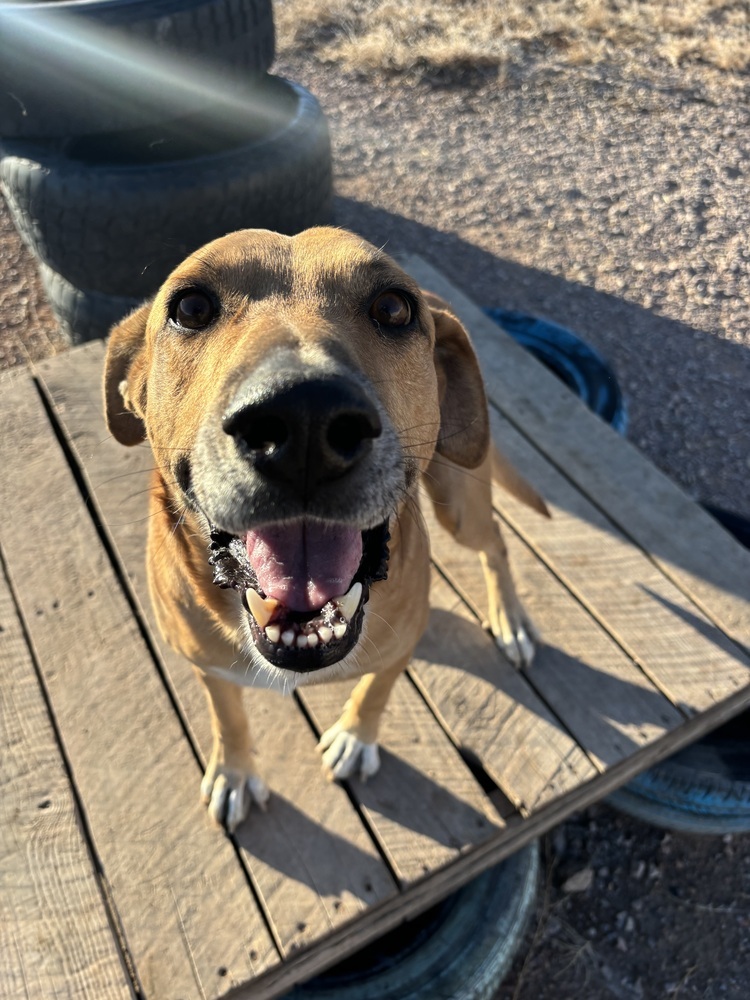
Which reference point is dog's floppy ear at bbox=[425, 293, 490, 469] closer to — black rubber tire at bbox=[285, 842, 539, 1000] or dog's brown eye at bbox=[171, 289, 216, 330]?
dog's brown eye at bbox=[171, 289, 216, 330]

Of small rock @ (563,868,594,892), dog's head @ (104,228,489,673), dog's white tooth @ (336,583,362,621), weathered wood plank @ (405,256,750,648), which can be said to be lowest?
small rock @ (563,868,594,892)

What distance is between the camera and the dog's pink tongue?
1.73 m

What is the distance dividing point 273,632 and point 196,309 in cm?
88

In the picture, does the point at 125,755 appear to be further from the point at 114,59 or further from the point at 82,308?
the point at 114,59

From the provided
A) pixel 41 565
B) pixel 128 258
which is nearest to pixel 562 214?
pixel 128 258

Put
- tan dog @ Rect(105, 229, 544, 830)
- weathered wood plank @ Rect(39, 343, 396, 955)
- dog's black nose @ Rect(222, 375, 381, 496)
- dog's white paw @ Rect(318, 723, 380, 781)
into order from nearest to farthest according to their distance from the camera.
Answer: dog's black nose @ Rect(222, 375, 381, 496) → tan dog @ Rect(105, 229, 544, 830) → weathered wood plank @ Rect(39, 343, 396, 955) → dog's white paw @ Rect(318, 723, 380, 781)

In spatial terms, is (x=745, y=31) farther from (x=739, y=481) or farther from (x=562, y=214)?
(x=739, y=481)

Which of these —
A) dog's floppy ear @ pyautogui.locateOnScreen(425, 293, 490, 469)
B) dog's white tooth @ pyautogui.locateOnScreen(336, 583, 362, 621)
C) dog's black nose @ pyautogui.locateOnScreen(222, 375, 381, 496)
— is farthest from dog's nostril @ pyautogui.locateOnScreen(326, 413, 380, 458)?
dog's floppy ear @ pyautogui.locateOnScreen(425, 293, 490, 469)

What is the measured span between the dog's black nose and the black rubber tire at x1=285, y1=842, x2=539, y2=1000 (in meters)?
2.02

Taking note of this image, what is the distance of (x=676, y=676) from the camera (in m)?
2.86

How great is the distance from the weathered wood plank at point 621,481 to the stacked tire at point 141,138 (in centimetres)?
135

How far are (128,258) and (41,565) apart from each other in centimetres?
190

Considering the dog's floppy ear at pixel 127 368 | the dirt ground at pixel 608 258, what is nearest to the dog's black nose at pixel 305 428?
the dog's floppy ear at pixel 127 368

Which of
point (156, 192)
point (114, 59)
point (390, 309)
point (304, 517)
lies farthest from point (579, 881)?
point (114, 59)
